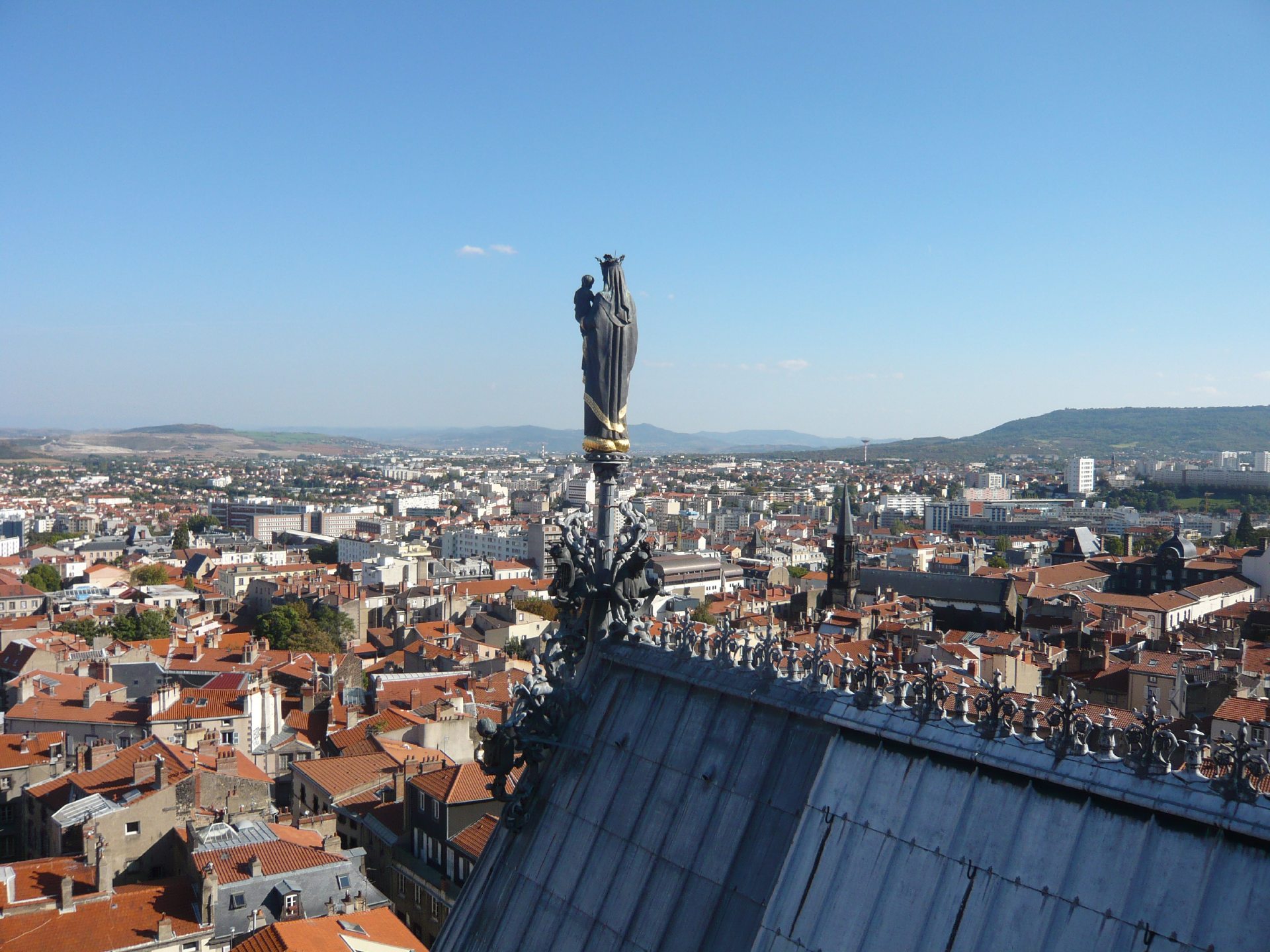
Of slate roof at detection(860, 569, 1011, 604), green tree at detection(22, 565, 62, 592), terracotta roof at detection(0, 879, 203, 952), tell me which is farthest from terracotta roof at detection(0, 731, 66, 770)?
slate roof at detection(860, 569, 1011, 604)

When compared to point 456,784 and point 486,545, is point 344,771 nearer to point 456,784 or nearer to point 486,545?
point 456,784

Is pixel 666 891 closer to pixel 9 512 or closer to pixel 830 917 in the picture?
pixel 830 917

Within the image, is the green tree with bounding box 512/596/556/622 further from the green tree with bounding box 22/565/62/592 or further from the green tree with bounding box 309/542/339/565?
the green tree with bounding box 309/542/339/565

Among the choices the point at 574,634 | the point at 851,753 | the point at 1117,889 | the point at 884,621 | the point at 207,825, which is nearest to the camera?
the point at 1117,889

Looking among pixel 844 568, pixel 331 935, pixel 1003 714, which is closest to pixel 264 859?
pixel 331 935

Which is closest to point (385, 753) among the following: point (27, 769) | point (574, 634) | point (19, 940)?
point (27, 769)

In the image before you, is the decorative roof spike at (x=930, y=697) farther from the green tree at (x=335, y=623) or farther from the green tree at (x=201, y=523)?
the green tree at (x=201, y=523)
